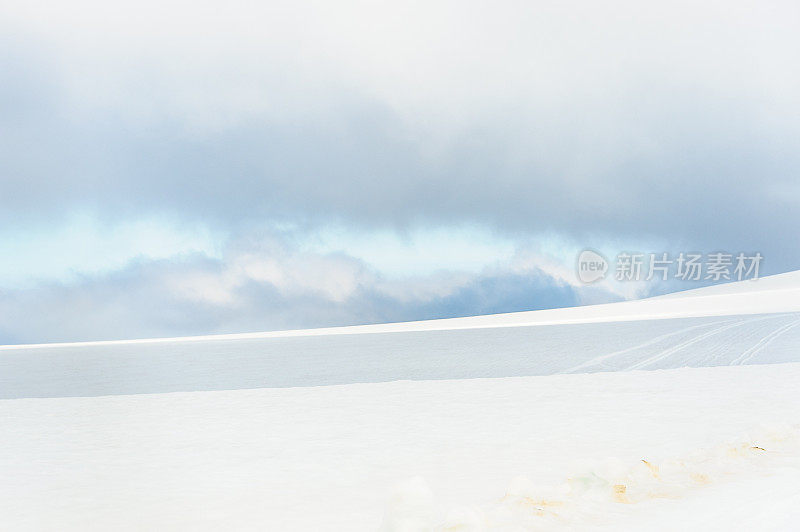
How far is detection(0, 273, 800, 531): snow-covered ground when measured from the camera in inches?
147

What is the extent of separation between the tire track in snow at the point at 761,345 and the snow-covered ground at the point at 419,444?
0.06 metres

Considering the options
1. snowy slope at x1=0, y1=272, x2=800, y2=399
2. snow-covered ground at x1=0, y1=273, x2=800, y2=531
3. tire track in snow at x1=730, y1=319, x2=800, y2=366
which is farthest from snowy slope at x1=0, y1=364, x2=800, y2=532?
tire track in snow at x1=730, y1=319, x2=800, y2=366

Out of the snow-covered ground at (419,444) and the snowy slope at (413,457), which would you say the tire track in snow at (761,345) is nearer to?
the snow-covered ground at (419,444)

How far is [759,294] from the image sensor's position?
32125 mm

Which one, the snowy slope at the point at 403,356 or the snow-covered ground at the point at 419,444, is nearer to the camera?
the snow-covered ground at the point at 419,444

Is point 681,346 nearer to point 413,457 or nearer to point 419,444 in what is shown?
point 419,444

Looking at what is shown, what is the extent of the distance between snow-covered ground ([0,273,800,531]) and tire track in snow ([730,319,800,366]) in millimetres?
64

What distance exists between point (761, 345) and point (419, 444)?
10307 millimetres

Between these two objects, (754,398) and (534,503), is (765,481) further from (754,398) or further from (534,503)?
(754,398)

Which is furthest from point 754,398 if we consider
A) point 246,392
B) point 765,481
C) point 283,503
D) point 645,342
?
point 645,342

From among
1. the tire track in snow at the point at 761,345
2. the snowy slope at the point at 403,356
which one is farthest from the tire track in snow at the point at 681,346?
the tire track in snow at the point at 761,345

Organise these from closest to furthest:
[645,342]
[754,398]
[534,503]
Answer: [534,503] → [754,398] → [645,342]

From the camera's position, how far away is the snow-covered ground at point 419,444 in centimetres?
374

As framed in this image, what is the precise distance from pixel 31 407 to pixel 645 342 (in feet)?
38.4
